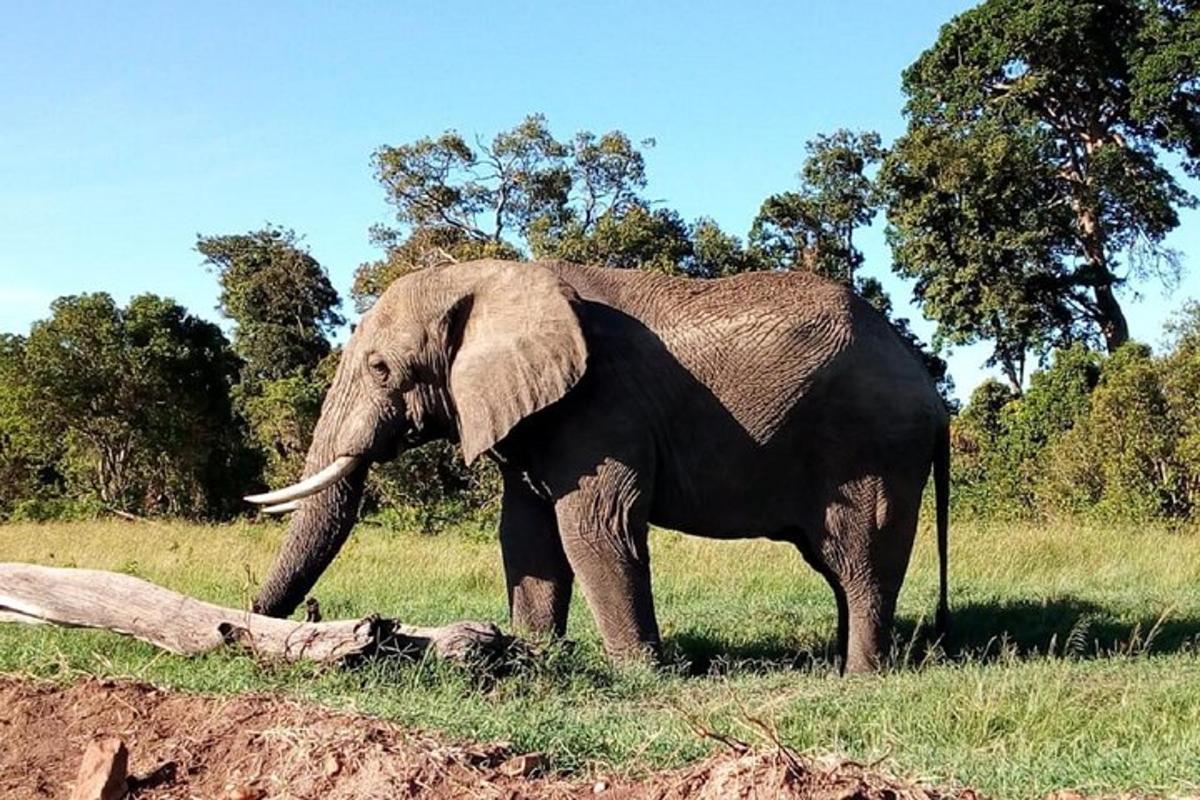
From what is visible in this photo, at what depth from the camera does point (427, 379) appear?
26.8 feet

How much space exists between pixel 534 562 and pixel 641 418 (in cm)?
149

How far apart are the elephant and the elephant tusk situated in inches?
0.6

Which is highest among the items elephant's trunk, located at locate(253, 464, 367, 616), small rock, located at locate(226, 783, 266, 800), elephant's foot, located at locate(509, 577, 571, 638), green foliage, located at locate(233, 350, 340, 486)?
green foliage, located at locate(233, 350, 340, 486)

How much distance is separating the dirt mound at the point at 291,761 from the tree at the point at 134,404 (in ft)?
72.9

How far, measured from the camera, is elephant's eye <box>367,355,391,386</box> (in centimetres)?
810

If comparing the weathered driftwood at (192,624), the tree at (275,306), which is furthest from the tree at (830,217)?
the weathered driftwood at (192,624)

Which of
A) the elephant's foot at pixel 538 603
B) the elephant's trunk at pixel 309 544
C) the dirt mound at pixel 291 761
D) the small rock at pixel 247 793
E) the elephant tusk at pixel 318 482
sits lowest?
the small rock at pixel 247 793

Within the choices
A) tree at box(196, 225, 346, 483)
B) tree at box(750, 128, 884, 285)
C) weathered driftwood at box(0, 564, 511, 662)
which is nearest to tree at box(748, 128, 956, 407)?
tree at box(750, 128, 884, 285)

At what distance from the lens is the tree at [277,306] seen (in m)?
35.3

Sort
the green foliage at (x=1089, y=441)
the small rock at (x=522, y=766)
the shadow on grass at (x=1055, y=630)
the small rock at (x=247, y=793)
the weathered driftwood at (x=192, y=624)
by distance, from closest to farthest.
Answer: the small rock at (x=522, y=766) → the small rock at (x=247, y=793) → the weathered driftwood at (x=192, y=624) → the shadow on grass at (x=1055, y=630) → the green foliage at (x=1089, y=441)

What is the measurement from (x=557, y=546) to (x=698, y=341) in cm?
177

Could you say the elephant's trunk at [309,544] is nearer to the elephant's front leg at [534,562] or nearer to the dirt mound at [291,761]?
the elephant's front leg at [534,562]

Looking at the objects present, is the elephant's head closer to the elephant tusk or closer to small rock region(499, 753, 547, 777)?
the elephant tusk

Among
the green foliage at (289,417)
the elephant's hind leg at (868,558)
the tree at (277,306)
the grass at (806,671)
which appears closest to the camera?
the grass at (806,671)
